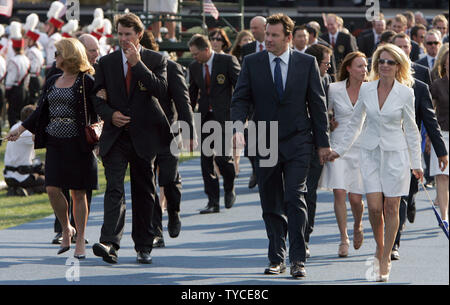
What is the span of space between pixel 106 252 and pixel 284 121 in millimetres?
1796

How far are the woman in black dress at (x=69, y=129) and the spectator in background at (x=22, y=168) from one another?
16.3 ft

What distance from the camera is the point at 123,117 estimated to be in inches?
344

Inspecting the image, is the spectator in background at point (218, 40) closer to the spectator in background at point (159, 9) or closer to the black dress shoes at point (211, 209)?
the black dress shoes at point (211, 209)

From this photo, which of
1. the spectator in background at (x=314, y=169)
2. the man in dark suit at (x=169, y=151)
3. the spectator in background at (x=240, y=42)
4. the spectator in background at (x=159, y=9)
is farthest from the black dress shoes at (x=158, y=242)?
the spectator in background at (x=159, y=9)

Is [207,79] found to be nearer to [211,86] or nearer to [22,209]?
[211,86]

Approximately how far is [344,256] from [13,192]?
6.30 m

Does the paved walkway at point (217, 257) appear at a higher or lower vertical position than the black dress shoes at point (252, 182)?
higher

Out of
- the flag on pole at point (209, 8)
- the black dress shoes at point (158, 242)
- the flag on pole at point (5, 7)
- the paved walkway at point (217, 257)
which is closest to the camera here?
the paved walkway at point (217, 257)

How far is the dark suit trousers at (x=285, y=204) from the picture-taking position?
8328 mm

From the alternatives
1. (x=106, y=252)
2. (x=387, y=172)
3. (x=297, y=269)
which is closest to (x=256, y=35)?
(x=106, y=252)

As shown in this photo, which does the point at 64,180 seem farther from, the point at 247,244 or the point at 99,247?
the point at 247,244

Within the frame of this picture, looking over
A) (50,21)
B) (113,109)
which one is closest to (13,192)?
(113,109)

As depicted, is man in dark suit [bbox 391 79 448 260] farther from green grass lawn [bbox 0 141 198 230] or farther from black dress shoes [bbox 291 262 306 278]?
green grass lawn [bbox 0 141 198 230]

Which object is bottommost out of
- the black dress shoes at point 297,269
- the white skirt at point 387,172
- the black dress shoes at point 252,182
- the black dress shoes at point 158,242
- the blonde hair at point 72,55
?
the black dress shoes at point 252,182
